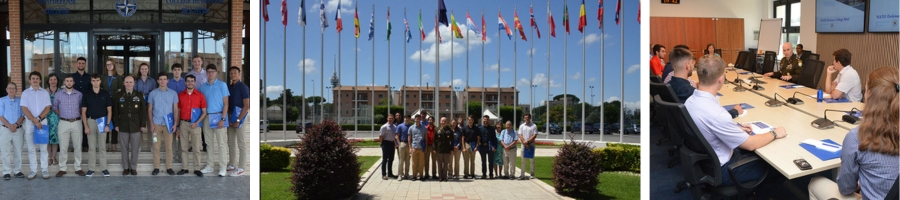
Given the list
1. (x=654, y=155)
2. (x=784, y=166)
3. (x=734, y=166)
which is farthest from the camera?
(x=654, y=155)

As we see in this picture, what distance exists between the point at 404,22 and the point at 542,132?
1257mm

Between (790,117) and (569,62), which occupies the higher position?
(569,62)

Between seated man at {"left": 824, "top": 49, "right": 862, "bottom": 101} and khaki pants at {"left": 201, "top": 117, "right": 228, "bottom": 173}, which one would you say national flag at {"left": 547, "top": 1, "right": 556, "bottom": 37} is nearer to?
seated man at {"left": 824, "top": 49, "right": 862, "bottom": 101}

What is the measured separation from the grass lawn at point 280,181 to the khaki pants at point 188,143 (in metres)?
1.34

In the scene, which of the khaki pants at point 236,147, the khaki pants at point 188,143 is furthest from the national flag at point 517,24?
the khaki pants at point 188,143

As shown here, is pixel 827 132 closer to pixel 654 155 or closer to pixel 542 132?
pixel 654 155

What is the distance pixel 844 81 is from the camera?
16.5ft

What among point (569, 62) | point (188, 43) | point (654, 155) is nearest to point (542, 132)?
point (569, 62)

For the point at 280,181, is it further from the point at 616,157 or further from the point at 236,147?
the point at 616,157

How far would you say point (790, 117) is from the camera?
4.94 m

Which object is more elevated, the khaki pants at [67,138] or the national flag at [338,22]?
the national flag at [338,22]

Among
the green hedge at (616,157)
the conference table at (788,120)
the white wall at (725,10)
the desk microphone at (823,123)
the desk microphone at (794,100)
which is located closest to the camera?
the conference table at (788,120)

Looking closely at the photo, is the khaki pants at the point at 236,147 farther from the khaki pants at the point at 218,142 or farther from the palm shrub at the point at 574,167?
the palm shrub at the point at 574,167

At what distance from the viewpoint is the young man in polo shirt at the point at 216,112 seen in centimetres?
633
